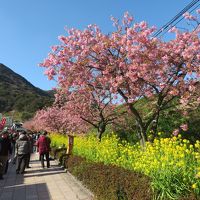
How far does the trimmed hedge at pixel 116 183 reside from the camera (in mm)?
6220

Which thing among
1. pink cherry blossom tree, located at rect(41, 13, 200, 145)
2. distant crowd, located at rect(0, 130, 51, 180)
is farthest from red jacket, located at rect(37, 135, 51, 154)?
pink cherry blossom tree, located at rect(41, 13, 200, 145)

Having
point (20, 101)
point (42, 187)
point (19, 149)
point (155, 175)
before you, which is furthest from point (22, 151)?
point (20, 101)

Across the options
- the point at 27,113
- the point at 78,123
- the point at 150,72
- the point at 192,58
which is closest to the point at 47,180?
the point at 150,72

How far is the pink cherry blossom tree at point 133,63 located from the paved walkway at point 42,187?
2707 millimetres

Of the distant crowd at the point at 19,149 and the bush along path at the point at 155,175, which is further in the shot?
the distant crowd at the point at 19,149

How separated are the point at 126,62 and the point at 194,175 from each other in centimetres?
625

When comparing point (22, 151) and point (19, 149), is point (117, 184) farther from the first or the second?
point (19, 149)

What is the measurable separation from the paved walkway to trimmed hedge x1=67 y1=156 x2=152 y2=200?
1.55 ft

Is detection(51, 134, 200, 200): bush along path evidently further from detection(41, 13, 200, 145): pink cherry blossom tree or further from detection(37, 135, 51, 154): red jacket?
detection(37, 135, 51, 154): red jacket

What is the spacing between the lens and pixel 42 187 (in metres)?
11.2

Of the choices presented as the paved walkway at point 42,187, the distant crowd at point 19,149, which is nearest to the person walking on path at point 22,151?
the distant crowd at point 19,149

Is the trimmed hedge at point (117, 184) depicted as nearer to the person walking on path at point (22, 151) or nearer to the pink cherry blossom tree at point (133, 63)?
the pink cherry blossom tree at point (133, 63)

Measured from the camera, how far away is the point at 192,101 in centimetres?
1198

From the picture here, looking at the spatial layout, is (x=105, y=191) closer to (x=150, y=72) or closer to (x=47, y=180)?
(x=150, y=72)
